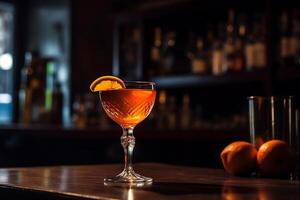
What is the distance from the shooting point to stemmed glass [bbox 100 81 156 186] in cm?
115

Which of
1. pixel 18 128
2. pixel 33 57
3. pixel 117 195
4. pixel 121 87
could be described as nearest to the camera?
pixel 117 195

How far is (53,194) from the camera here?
95 cm

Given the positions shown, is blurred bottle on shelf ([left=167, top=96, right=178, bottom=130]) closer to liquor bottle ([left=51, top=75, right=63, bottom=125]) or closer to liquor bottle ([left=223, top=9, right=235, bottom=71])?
liquor bottle ([left=223, top=9, right=235, bottom=71])

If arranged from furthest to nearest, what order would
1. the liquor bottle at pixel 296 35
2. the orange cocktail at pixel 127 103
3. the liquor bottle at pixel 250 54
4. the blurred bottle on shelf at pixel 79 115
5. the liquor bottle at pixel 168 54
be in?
1. the blurred bottle on shelf at pixel 79 115
2. the liquor bottle at pixel 168 54
3. the liquor bottle at pixel 250 54
4. the liquor bottle at pixel 296 35
5. the orange cocktail at pixel 127 103

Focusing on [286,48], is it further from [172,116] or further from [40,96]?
[40,96]

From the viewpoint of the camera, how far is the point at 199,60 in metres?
3.09

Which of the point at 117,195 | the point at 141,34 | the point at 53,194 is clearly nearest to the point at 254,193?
the point at 117,195

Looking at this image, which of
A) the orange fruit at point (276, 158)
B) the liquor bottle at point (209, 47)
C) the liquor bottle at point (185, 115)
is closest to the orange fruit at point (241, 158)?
the orange fruit at point (276, 158)

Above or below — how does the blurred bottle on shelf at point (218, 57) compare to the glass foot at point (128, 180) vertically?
above

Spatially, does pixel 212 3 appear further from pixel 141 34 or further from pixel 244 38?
pixel 141 34

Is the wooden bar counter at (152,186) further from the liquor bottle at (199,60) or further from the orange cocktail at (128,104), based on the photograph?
the liquor bottle at (199,60)

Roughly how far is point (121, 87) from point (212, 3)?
73.2 inches

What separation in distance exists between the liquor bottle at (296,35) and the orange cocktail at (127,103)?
1.53 m

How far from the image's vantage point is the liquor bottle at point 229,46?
2898 millimetres
